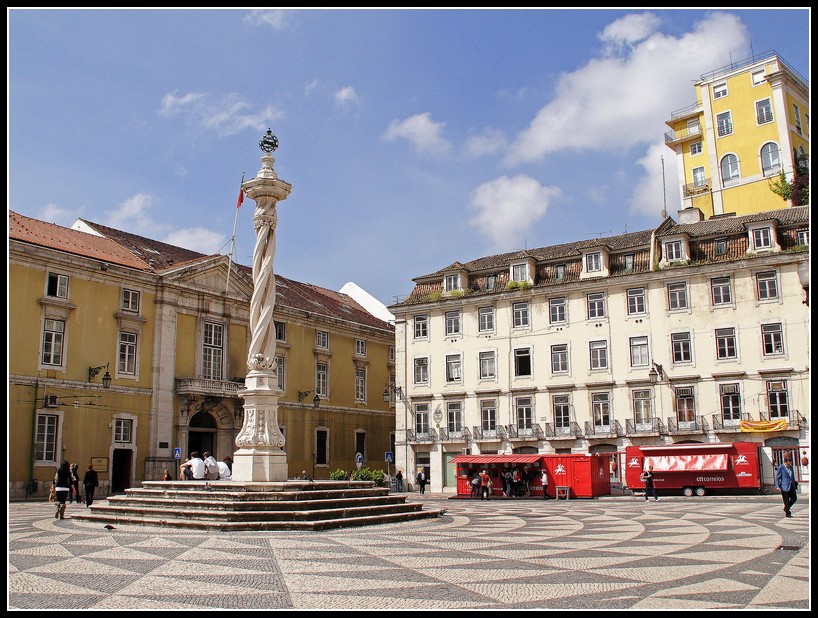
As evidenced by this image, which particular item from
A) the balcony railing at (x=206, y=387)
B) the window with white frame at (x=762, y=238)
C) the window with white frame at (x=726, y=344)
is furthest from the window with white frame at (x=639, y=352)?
the balcony railing at (x=206, y=387)

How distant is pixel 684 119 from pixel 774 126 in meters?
8.27

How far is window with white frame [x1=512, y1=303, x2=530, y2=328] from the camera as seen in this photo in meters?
43.4

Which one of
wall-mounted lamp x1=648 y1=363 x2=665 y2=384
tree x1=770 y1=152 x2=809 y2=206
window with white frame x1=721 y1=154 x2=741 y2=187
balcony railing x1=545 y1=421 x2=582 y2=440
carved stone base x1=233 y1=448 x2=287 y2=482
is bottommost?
carved stone base x1=233 y1=448 x2=287 y2=482

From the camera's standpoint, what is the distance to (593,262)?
42250 mm

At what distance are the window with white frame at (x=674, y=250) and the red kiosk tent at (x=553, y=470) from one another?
10.8 m

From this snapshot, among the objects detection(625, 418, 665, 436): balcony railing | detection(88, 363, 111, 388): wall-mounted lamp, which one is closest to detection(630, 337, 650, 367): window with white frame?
detection(625, 418, 665, 436): balcony railing

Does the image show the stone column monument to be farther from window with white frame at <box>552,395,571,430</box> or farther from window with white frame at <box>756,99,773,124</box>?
window with white frame at <box>756,99,773,124</box>

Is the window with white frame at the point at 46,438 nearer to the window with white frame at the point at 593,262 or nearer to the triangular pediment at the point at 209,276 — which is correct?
the triangular pediment at the point at 209,276

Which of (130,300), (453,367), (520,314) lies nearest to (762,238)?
(520,314)

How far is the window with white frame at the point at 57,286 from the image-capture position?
117 ft

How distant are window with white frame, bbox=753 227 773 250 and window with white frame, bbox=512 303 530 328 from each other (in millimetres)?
12111

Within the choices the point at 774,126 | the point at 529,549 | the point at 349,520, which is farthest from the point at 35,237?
the point at 774,126

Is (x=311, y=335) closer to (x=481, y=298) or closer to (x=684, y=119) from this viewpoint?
(x=481, y=298)

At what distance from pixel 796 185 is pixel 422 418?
92.5 ft
